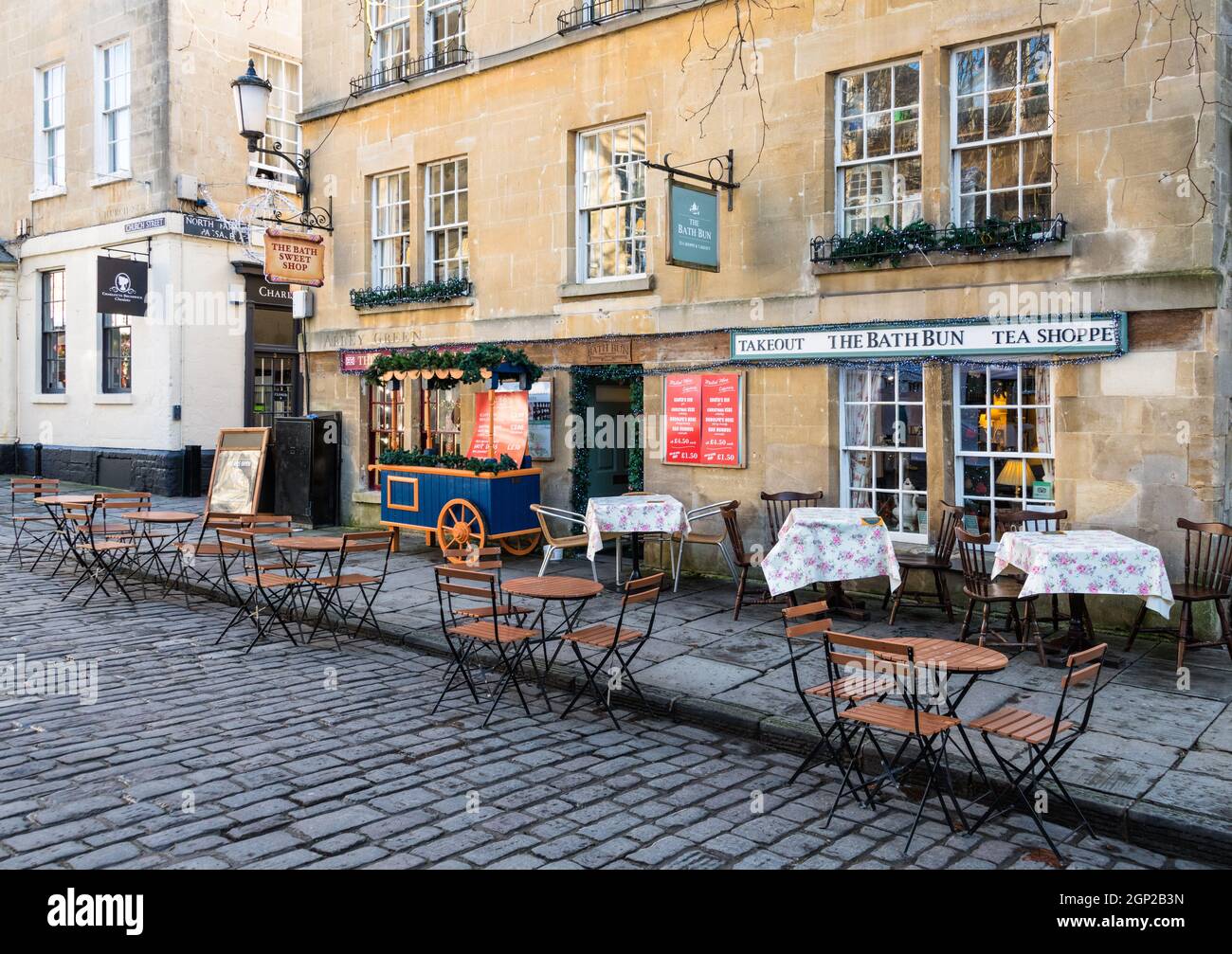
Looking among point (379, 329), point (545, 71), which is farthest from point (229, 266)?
point (545, 71)

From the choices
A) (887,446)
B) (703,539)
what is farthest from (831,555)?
(703,539)

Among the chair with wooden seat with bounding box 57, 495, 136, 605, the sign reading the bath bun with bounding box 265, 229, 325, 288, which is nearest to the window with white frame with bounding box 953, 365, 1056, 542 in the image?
the chair with wooden seat with bounding box 57, 495, 136, 605

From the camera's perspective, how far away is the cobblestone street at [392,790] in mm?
4734

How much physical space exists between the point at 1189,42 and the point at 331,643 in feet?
30.0

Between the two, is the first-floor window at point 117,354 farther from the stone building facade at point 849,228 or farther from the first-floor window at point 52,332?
the stone building facade at point 849,228

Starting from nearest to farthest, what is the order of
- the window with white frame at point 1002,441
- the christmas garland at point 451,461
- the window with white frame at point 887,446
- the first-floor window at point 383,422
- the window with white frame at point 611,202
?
the window with white frame at point 1002,441
the window with white frame at point 887,446
the christmas garland at point 451,461
the window with white frame at point 611,202
the first-floor window at point 383,422

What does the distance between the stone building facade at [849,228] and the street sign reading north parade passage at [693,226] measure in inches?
16.5

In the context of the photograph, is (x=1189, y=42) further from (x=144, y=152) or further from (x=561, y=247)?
(x=144, y=152)

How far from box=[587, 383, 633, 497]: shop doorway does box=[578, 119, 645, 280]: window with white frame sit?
1622mm

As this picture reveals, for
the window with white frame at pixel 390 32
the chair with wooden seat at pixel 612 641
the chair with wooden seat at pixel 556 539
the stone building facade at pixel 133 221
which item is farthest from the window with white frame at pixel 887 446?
the stone building facade at pixel 133 221

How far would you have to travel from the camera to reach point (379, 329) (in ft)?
52.9

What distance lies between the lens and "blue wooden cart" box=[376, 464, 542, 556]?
12781 millimetres

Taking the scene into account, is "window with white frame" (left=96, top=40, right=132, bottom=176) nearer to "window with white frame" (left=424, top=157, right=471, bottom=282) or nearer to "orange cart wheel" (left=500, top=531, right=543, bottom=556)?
"window with white frame" (left=424, top=157, right=471, bottom=282)

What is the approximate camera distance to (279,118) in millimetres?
21203
